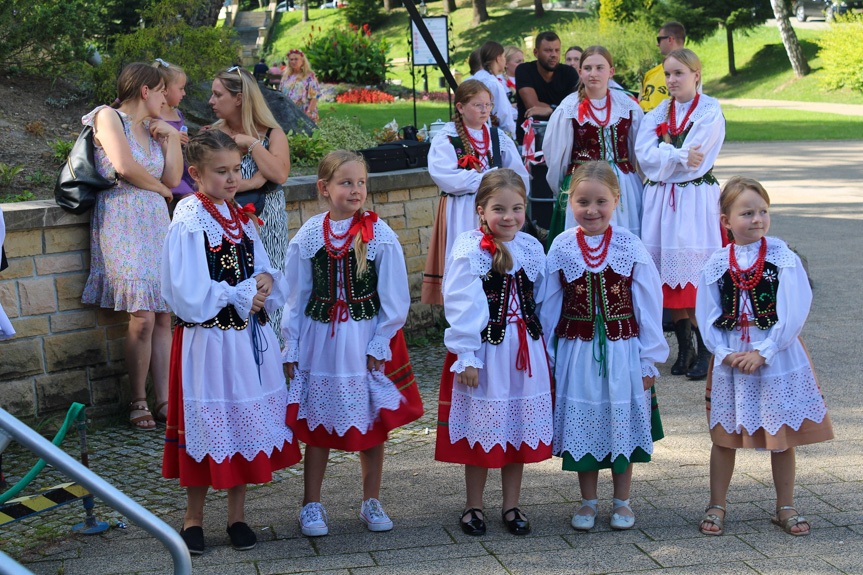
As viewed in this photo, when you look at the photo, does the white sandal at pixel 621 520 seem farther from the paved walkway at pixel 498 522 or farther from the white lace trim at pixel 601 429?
the white lace trim at pixel 601 429

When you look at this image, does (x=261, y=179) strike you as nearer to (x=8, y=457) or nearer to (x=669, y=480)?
(x=8, y=457)

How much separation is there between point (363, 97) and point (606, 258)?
67.7 feet

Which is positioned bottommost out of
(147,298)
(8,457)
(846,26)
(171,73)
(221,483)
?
(8,457)

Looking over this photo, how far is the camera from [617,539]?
3863 millimetres

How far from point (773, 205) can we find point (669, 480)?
A: 963 centimetres

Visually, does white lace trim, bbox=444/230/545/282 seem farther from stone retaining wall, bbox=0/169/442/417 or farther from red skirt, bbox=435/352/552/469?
stone retaining wall, bbox=0/169/442/417

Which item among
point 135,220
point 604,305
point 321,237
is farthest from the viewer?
point 135,220

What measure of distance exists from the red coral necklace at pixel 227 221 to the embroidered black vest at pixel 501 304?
3.48 ft

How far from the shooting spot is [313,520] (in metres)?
3.99

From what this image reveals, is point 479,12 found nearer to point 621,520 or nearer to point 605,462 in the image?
point 605,462

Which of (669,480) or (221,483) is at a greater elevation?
(221,483)

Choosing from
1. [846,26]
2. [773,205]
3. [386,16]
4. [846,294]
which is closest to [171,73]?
[846,294]

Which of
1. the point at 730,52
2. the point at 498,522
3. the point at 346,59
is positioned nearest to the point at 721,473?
the point at 498,522

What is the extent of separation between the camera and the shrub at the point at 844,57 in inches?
1239
